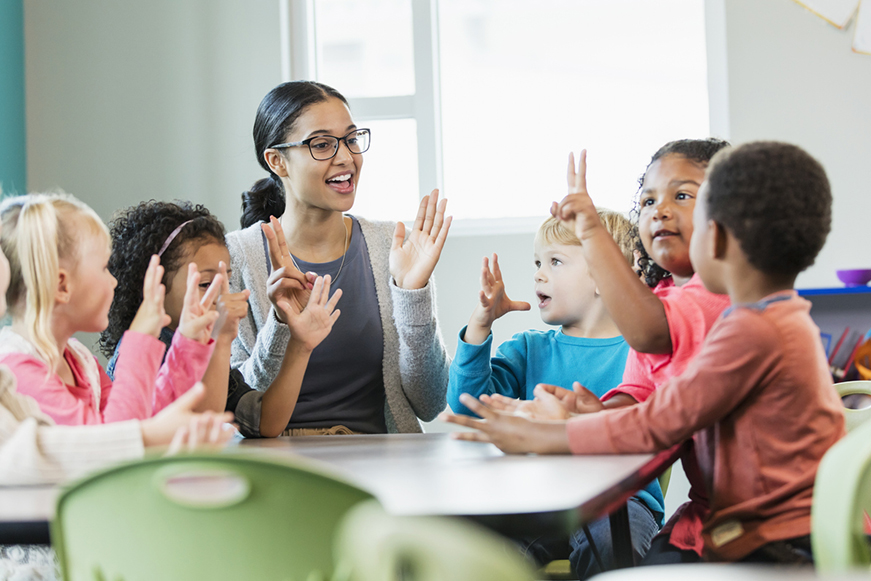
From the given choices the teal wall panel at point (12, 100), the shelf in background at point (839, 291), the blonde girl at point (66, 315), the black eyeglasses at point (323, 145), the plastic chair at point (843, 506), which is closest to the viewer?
the plastic chair at point (843, 506)

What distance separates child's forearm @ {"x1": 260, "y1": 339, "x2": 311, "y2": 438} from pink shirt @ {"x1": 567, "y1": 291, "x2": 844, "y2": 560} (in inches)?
30.2

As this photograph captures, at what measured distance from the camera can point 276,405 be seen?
163cm

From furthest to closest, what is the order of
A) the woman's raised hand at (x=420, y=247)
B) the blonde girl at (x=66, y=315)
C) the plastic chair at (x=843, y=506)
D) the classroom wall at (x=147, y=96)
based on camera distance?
the classroom wall at (x=147, y=96), the woman's raised hand at (x=420, y=247), the blonde girl at (x=66, y=315), the plastic chair at (x=843, y=506)

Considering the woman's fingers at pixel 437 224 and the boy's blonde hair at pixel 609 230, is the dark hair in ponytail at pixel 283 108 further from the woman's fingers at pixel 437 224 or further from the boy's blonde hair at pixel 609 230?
the boy's blonde hair at pixel 609 230

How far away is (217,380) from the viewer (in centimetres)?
154

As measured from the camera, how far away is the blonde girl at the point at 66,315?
1.18 meters

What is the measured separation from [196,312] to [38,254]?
30 centimetres

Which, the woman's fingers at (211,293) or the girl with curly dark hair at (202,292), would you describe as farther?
the girl with curly dark hair at (202,292)

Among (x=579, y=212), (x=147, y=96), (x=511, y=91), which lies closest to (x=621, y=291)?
(x=579, y=212)

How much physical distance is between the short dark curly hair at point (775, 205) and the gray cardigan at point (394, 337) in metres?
0.89

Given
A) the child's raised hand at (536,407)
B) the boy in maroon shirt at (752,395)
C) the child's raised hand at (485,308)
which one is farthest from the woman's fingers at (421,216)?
the boy in maroon shirt at (752,395)

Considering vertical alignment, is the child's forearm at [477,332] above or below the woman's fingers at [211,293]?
below

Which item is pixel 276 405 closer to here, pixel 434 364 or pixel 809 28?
pixel 434 364

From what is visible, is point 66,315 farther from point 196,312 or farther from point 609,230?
point 609,230
